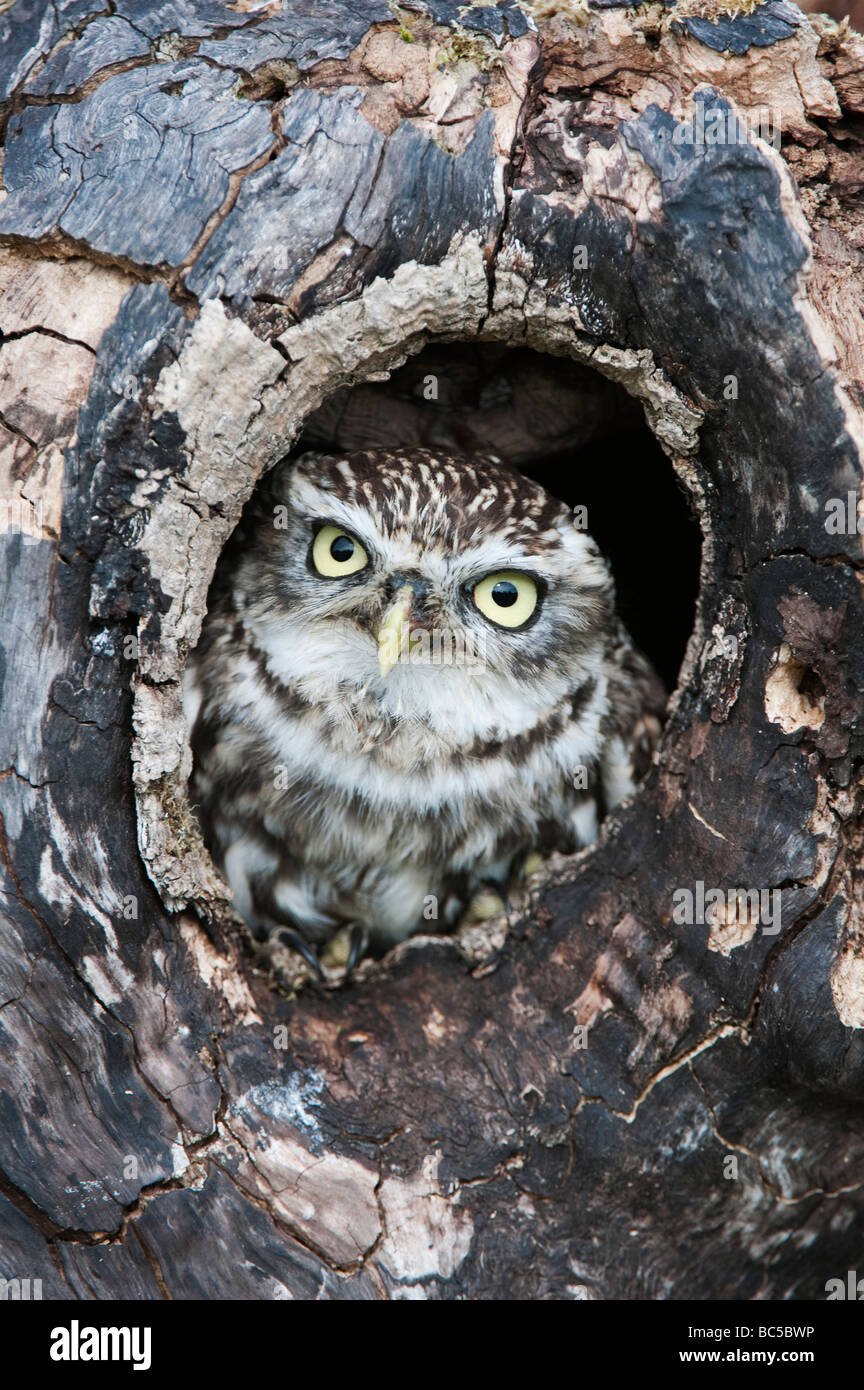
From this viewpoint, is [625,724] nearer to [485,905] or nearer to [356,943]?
[485,905]

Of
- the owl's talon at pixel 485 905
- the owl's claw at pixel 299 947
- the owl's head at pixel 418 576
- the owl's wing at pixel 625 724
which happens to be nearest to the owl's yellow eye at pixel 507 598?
the owl's head at pixel 418 576

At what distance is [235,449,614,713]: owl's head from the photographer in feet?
9.85

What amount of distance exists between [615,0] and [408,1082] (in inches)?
109

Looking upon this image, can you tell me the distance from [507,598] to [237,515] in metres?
0.82

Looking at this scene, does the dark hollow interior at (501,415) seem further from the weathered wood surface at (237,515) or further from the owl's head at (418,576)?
the weathered wood surface at (237,515)

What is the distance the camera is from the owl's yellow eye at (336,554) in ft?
10.2

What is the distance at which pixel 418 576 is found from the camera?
Answer: 301cm

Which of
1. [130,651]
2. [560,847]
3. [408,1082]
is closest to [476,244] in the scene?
[130,651]

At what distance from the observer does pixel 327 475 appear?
123 inches

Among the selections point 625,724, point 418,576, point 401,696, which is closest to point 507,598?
point 418,576

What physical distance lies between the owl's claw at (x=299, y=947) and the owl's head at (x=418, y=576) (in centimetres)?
74

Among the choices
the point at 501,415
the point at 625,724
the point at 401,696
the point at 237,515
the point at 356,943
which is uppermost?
the point at 501,415

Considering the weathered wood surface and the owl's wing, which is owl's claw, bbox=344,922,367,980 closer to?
the weathered wood surface

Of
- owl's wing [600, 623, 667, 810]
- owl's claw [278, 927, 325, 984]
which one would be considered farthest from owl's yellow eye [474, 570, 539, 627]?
owl's claw [278, 927, 325, 984]
